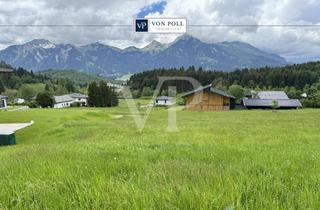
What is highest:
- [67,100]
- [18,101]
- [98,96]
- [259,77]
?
[259,77]

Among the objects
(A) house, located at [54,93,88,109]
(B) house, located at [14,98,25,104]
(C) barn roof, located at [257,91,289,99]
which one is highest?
(C) barn roof, located at [257,91,289,99]

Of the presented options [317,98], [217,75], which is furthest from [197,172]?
[217,75]

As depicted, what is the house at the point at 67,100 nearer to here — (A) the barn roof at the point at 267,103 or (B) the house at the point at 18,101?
(B) the house at the point at 18,101

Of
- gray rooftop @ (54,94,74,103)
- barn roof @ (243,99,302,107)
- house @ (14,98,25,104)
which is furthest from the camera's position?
gray rooftop @ (54,94,74,103)

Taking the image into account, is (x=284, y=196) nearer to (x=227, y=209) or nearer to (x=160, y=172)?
(x=227, y=209)

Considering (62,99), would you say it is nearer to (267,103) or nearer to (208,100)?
(208,100)

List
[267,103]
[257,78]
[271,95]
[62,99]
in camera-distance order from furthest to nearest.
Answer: [62,99], [257,78], [271,95], [267,103]

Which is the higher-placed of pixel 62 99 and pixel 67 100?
pixel 62 99

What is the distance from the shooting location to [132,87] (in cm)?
15738

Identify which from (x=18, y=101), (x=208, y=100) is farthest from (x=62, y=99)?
(x=208, y=100)

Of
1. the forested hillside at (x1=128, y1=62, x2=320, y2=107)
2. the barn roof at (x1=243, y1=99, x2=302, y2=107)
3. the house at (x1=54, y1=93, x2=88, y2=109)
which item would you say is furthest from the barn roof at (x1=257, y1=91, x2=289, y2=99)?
the house at (x1=54, y1=93, x2=88, y2=109)

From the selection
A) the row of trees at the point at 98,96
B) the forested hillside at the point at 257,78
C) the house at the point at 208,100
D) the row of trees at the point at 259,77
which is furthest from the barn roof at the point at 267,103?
the row of trees at the point at 98,96

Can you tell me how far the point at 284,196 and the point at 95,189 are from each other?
7.13 feet

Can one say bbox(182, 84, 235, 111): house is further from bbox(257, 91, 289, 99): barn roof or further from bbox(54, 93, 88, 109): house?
bbox(54, 93, 88, 109): house
